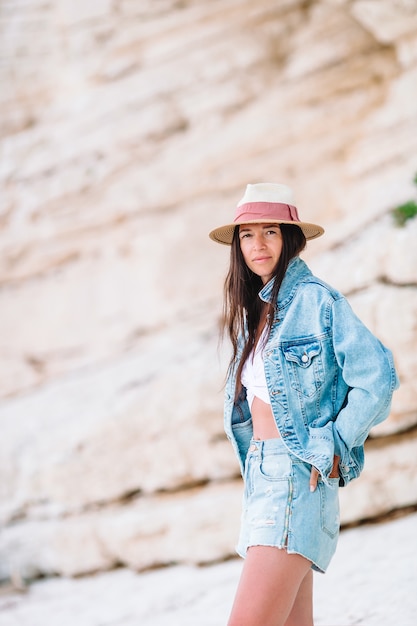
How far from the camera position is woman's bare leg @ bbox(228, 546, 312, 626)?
2.30 metres

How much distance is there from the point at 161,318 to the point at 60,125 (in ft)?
9.29

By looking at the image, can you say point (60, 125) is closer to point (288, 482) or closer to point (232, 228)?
point (232, 228)

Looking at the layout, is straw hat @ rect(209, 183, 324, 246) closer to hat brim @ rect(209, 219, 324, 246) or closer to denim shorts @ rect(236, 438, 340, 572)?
Answer: hat brim @ rect(209, 219, 324, 246)

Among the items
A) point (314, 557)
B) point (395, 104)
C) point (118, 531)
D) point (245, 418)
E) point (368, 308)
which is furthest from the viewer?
point (395, 104)

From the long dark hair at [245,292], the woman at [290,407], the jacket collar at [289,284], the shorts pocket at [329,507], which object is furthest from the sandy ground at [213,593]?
the jacket collar at [289,284]

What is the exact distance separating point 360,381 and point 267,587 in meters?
0.69

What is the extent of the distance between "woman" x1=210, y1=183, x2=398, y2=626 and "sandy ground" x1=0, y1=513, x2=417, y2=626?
4.71 feet

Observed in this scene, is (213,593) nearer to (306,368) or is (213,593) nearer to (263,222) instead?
(306,368)

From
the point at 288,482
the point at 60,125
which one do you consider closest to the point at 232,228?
the point at 288,482

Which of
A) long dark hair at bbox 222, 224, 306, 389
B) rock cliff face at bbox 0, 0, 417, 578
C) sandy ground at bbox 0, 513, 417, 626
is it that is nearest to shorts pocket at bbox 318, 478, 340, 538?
long dark hair at bbox 222, 224, 306, 389

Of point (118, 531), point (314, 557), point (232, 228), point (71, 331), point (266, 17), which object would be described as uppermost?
point (266, 17)

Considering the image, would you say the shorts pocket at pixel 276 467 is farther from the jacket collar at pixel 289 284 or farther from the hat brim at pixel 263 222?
the hat brim at pixel 263 222

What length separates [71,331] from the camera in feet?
30.7

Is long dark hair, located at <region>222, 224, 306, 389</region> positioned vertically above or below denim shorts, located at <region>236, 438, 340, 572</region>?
above
